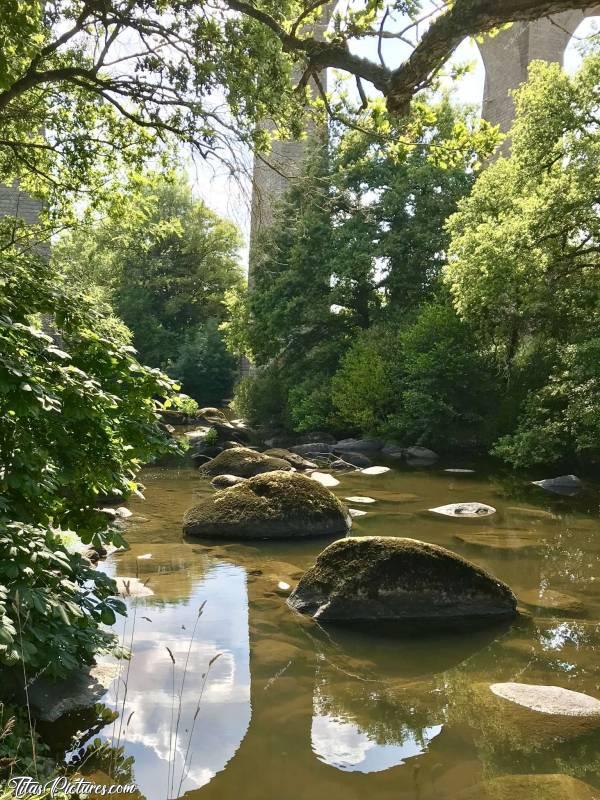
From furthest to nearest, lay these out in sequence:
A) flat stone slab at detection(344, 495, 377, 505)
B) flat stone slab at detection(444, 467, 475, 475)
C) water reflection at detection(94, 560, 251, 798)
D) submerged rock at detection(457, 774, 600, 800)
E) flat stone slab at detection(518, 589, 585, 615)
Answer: flat stone slab at detection(444, 467, 475, 475)
flat stone slab at detection(344, 495, 377, 505)
flat stone slab at detection(518, 589, 585, 615)
water reflection at detection(94, 560, 251, 798)
submerged rock at detection(457, 774, 600, 800)

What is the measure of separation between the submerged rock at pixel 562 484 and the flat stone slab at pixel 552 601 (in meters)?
7.92

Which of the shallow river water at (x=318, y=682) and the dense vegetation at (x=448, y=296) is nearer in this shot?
the shallow river water at (x=318, y=682)

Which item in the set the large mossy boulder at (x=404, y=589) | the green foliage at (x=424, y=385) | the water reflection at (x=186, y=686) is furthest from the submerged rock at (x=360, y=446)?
the large mossy boulder at (x=404, y=589)

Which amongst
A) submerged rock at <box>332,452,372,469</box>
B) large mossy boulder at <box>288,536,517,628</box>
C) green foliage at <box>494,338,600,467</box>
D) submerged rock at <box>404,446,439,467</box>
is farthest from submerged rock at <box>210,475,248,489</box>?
large mossy boulder at <box>288,536,517,628</box>

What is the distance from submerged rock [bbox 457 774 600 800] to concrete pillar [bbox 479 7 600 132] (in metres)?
26.2

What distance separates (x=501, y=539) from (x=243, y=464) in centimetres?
708

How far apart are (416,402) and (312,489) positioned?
11.3 metres

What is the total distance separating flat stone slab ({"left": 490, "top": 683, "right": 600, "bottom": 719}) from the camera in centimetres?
489

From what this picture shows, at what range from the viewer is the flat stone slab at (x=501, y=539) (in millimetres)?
10039

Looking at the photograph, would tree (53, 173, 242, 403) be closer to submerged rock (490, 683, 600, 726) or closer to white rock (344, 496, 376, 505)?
white rock (344, 496, 376, 505)

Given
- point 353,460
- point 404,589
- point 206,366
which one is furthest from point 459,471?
point 206,366

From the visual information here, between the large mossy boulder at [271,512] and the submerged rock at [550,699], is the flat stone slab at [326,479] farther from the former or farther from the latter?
the submerged rock at [550,699]

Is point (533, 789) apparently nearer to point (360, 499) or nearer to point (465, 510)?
point (465, 510)

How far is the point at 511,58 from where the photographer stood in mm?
27859
